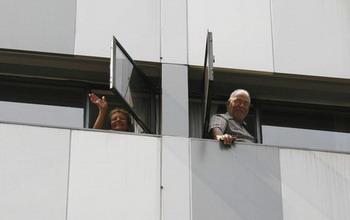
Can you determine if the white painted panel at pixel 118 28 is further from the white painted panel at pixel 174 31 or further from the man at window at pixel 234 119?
the man at window at pixel 234 119

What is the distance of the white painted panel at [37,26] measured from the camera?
1290 cm

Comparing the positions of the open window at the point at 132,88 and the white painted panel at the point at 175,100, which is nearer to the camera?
the open window at the point at 132,88

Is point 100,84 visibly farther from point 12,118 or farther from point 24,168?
point 24,168

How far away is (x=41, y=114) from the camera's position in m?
13.0

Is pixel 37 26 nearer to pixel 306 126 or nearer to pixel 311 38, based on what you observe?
pixel 311 38

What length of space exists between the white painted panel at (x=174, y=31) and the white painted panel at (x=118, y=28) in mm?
99

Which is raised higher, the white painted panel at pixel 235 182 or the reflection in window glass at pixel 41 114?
the reflection in window glass at pixel 41 114

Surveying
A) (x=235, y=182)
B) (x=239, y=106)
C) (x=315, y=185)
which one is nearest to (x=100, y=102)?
(x=239, y=106)

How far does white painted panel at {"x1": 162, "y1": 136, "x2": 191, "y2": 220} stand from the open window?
0.69 metres

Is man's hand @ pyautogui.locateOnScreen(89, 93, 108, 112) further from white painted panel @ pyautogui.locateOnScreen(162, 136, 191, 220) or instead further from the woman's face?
white painted panel @ pyautogui.locateOnScreen(162, 136, 191, 220)

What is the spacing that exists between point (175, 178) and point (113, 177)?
2.56 feet

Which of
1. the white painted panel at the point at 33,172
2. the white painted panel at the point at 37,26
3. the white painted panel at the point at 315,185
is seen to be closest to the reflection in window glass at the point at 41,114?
the white painted panel at the point at 37,26

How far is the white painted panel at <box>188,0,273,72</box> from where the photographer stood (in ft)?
43.4

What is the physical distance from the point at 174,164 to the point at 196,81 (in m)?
1.86
